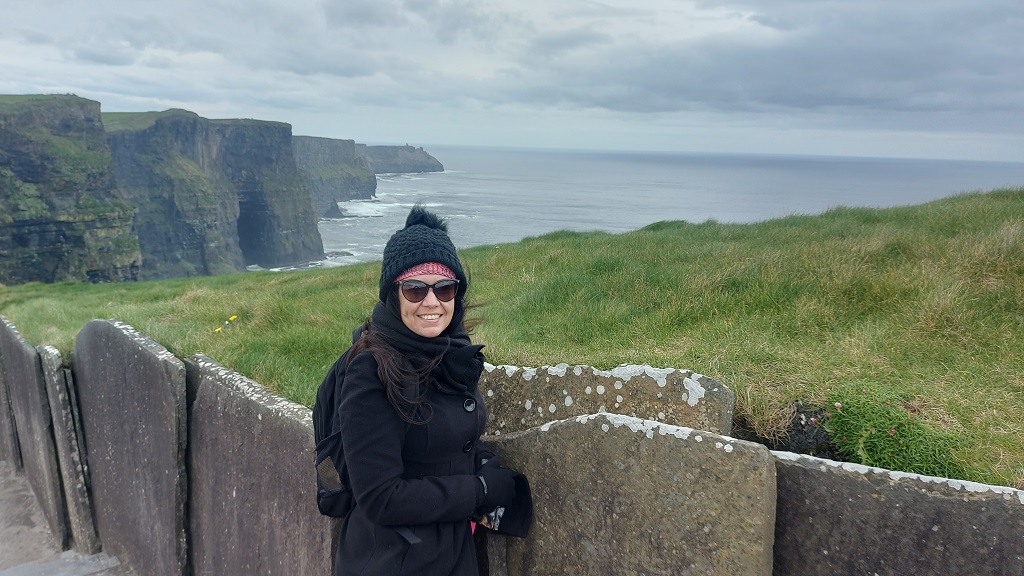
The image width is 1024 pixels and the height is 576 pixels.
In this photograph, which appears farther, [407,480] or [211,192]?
[211,192]

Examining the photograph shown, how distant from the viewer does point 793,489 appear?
8.45 ft

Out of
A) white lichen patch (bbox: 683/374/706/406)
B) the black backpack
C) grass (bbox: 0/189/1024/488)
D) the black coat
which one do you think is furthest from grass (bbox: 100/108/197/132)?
white lichen patch (bbox: 683/374/706/406)

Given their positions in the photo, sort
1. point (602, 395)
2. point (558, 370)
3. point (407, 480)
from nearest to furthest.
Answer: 1. point (407, 480)
2. point (602, 395)
3. point (558, 370)

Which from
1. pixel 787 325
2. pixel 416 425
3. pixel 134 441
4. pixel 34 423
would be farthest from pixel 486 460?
pixel 34 423

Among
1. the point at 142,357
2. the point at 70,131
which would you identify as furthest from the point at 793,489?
the point at 70,131

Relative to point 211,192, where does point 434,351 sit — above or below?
above

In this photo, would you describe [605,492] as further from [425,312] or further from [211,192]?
[211,192]

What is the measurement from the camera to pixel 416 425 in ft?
8.65

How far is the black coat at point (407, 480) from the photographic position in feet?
8.07

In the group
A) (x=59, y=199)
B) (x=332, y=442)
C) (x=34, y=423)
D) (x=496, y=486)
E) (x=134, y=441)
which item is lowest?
(x=34, y=423)

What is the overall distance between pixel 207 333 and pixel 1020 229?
8.13 metres

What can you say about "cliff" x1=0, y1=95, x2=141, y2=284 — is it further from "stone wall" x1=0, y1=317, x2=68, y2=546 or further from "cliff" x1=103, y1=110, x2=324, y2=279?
"stone wall" x1=0, y1=317, x2=68, y2=546

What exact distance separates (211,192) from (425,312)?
4168 inches

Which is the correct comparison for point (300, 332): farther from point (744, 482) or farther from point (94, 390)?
point (744, 482)
